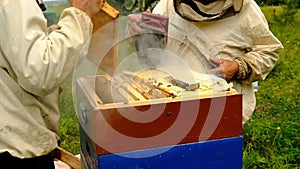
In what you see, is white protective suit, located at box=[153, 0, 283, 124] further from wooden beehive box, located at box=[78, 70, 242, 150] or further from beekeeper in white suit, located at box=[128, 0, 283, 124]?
wooden beehive box, located at box=[78, 70, 242, 150]

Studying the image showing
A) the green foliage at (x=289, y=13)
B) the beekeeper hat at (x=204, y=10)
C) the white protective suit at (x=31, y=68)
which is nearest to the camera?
the white protective suit at (x=31, y=68)

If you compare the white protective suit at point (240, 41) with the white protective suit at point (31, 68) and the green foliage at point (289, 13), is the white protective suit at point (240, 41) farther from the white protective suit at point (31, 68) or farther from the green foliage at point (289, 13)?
the green foliage at point (289, 13)

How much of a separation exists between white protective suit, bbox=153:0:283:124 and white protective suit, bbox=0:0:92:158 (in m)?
0.75

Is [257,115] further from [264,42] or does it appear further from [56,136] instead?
[56,136]

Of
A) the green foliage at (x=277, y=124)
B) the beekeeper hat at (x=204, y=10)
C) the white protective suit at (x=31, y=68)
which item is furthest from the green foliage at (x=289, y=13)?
the white protective suit at (x=31, y=68)

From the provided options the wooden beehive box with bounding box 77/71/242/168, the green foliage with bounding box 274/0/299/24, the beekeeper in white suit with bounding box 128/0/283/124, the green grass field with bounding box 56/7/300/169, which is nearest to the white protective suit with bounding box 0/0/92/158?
the wooden beehive box with bounding box 77/71/242/168

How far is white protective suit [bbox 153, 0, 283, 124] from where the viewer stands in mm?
2191

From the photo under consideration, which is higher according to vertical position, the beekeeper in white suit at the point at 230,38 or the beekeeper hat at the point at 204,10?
the beekeeper hat at the point at 204,10

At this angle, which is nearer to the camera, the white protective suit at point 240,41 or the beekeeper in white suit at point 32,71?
the beekeeper in white suit at point 32,71

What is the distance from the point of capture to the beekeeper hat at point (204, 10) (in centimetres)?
216

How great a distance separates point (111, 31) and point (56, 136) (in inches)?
16.9

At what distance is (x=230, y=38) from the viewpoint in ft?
7.35

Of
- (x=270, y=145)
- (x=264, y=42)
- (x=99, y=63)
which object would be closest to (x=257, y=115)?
(x=270, y=145)

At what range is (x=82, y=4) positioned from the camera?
5.01ft
